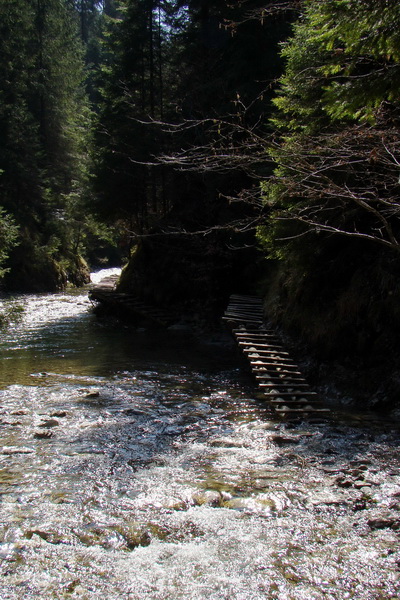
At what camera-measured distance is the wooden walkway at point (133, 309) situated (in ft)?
55.8

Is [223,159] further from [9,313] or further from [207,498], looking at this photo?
[9,313]

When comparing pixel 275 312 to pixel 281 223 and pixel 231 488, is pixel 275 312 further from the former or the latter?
pixel 231 488

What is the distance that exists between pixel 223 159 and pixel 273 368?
4.48 metres

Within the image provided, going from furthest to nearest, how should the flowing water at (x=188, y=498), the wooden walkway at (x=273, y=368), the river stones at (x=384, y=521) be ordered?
the wooden walkway at (x=273, y=368), the river stones at (x=384, y=521), the flowing water at (x=188, y=498)

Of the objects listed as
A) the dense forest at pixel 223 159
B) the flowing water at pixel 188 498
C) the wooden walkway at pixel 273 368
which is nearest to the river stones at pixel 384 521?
the flowing water at pixel 188 498

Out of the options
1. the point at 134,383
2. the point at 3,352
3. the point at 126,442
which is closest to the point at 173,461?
the point at 126,442

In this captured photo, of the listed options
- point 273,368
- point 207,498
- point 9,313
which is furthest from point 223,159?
point 9,313

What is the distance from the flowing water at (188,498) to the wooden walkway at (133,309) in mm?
7464

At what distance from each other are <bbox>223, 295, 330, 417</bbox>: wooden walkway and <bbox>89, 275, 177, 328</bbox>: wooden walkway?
441 cm

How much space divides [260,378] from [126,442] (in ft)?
9.79

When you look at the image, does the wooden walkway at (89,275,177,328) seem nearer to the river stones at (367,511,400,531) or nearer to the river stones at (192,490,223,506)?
the river stones at (192,490,223,506)

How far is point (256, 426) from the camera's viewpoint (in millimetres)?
7352

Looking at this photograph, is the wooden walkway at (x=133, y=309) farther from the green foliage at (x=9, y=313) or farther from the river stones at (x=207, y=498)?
the river stones at (x=207, y=498)

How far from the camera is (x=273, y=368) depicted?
371 inches
